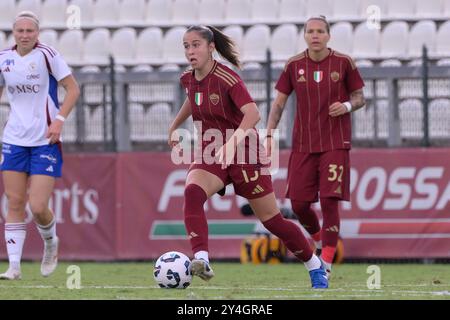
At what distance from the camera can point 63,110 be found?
31.7 feet

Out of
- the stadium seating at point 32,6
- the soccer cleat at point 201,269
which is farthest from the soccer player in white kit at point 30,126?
the stadium seating at point 32,6

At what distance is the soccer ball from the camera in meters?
8.37

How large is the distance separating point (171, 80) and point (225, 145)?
6788 mm

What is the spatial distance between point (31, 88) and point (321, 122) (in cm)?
258

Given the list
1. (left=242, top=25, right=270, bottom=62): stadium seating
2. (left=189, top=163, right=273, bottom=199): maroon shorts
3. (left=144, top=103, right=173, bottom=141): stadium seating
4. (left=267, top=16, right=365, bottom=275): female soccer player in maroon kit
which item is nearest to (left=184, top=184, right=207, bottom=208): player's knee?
(left=189, top=163, right=273, bottom=199): maroon shorts

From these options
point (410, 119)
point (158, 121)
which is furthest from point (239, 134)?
point (158, 121)

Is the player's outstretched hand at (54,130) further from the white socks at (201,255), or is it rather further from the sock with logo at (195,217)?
the white socks at (201,255)

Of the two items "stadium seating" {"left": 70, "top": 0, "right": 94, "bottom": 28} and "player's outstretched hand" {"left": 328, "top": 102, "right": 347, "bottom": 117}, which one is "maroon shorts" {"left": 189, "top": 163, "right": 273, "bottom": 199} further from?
"stadium seating" {"left": 70, "top": 0, "right": 94, "bottom": 28}

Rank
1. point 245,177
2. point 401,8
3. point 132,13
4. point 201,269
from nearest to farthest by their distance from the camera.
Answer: point 201,269 → point 245,177 → point 401,8 → point 132,13

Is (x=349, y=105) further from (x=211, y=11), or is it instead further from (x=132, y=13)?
(x=132, y=13)

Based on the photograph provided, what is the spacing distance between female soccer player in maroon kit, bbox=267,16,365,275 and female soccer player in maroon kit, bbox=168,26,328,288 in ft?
4.07

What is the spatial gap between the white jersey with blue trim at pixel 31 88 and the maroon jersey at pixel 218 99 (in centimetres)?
184
